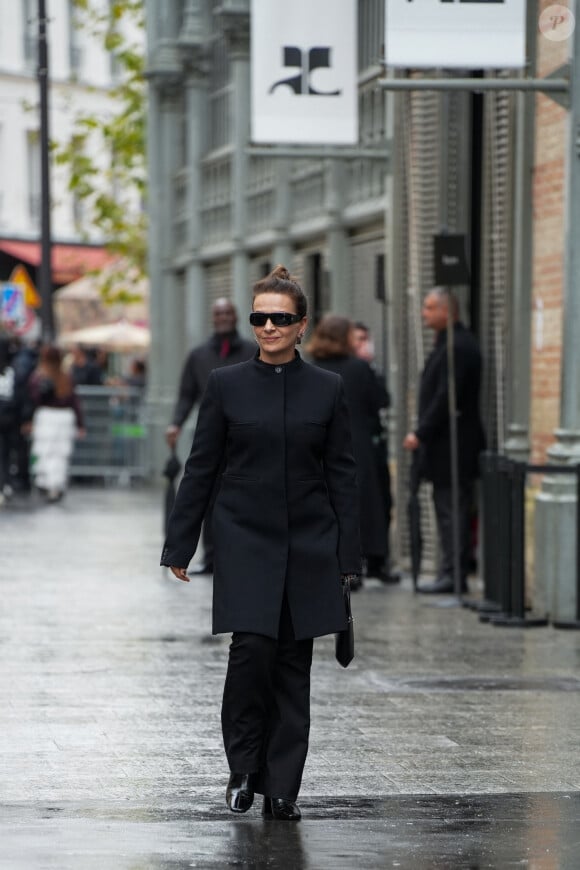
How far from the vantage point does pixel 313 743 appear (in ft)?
28.3

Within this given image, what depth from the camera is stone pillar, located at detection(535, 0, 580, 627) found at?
12.7 meters

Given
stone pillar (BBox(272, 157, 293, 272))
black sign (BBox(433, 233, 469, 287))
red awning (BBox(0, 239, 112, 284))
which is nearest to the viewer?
black sign (BBox(433, 233, 469, 287))

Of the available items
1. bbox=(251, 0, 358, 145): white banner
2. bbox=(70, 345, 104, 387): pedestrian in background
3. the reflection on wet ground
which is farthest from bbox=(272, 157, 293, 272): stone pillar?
the reflection on wet ground

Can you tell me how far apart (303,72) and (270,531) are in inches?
322

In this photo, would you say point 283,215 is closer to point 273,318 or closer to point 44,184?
point 44,184

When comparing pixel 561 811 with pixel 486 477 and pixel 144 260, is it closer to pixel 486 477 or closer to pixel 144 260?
pixel 486 477

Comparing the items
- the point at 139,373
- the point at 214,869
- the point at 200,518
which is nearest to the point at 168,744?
the point at 200,518

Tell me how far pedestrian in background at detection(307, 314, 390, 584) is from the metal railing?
15.8 metres

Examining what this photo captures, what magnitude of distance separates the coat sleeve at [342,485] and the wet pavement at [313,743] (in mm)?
894

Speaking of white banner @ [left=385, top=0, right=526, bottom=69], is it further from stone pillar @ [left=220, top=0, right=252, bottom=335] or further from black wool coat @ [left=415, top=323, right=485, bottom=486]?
stone pillar @ [left=220, top=0, right=252, bottom=335]

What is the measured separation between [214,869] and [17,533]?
14.6m

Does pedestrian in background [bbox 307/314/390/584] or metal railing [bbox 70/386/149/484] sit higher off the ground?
pedestrian in background [bbox 307/314/390/584]

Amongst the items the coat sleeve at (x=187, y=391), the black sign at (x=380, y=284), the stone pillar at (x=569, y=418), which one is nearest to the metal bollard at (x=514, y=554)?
the stone pillar at (x=569, y=418)

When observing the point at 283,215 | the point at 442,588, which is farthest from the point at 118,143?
the point at 442,588
